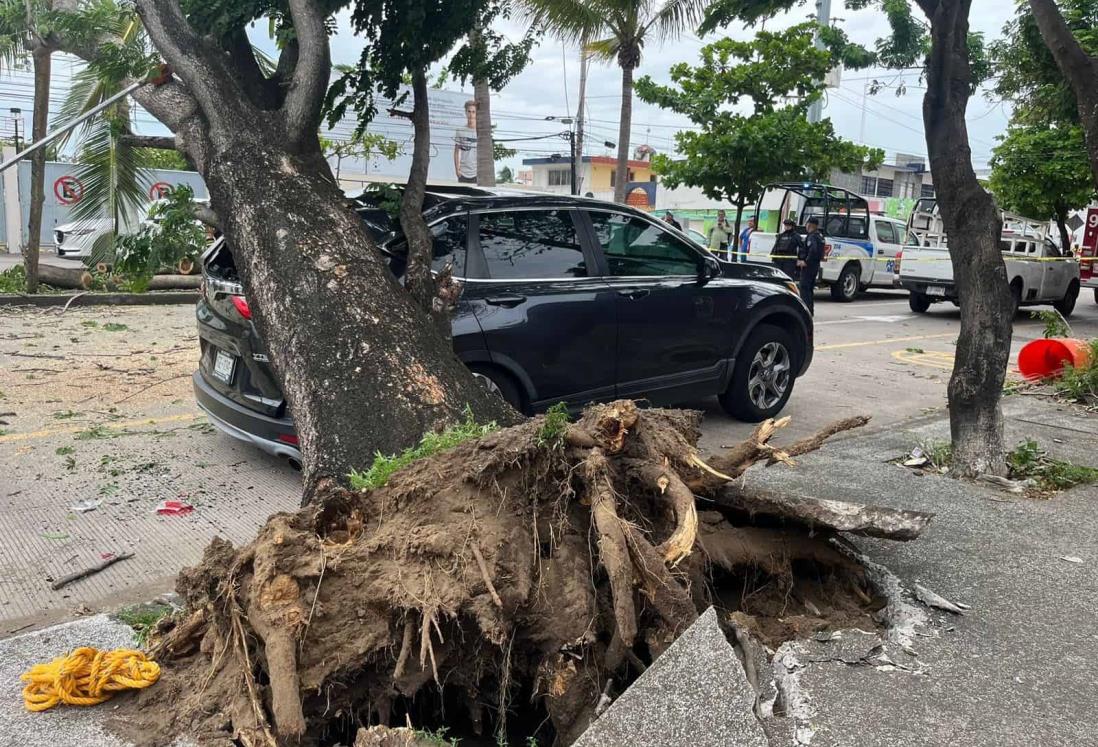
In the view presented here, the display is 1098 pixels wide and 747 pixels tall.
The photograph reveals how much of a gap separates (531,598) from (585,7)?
13959 mm

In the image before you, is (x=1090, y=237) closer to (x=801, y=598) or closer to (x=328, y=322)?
(x=801, y=598)

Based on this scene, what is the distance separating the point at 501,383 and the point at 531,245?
3.27 ft

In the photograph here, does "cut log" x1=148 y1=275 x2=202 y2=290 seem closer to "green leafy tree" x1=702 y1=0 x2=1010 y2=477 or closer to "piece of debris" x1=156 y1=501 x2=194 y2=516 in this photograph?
"piece of debris" x1=156 y1=501 x2=194 y2=516

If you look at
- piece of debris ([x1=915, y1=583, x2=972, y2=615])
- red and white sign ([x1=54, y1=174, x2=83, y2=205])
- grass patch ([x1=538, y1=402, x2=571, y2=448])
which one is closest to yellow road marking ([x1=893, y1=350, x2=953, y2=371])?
piece of debris ([x1=915, y1=583, x2=972, y2=615])

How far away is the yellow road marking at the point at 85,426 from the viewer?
252 inches

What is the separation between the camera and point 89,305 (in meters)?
14.3

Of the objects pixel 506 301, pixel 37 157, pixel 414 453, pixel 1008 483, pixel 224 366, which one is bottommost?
pixel 1008 483

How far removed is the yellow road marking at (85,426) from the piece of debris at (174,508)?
192 cm

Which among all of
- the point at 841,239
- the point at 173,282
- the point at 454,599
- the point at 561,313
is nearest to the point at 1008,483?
the point at 561,313

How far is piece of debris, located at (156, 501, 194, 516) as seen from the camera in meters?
5.09

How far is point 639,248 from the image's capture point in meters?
6.64

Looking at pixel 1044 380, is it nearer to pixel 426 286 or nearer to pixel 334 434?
pixel 426 286

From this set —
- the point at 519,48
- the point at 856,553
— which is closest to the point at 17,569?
the point at 856,553

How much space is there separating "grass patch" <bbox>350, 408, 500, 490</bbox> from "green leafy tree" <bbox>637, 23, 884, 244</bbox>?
1743 centimetres
